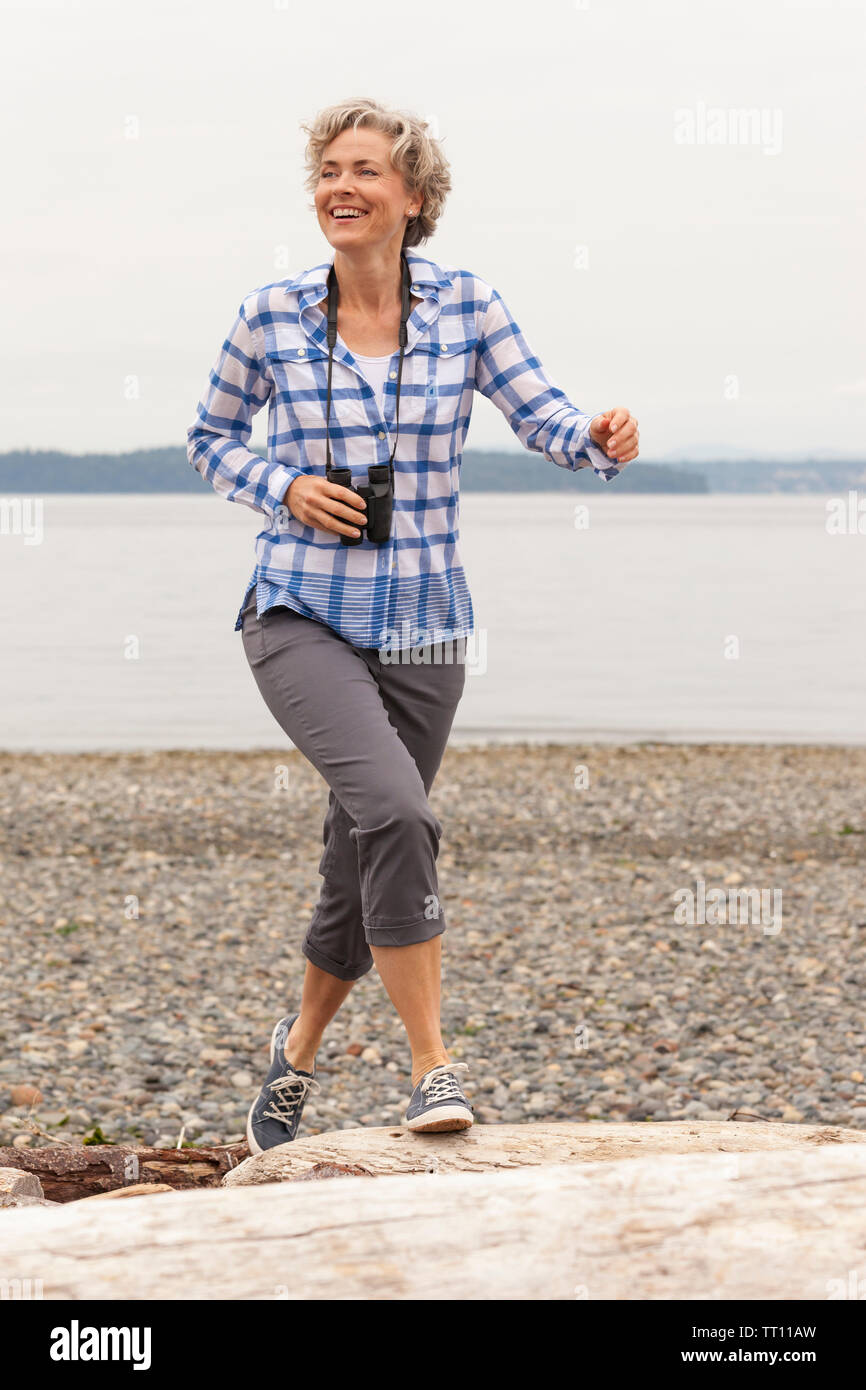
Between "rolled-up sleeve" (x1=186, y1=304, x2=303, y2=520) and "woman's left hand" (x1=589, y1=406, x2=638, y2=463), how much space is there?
0.82 m

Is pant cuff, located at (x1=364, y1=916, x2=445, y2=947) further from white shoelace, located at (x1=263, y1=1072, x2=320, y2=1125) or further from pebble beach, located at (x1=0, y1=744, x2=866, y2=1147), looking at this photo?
pebble beach, located at (x1=0, y1=744, x2=866, y2=1147)

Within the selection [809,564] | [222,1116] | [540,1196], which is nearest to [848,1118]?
[222,1116]

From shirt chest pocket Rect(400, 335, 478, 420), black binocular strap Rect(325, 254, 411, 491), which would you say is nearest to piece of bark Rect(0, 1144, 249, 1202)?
black binocular strap Rect(325, 254, 411, 491)

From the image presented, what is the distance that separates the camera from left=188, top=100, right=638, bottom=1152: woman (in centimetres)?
380

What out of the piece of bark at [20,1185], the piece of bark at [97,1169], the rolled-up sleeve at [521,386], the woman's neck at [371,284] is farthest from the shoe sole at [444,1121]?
the woman's neck at [371,284]

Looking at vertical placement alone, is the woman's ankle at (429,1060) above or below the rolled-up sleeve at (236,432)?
below

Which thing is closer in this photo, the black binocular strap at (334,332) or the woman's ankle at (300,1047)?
the black binocular strap at (334,332)

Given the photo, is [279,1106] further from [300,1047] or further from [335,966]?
[335,966]

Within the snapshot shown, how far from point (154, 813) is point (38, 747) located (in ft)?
27.5

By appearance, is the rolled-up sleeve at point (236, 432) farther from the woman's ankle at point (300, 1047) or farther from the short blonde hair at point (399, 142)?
the woman's ankle at point (300, 1047)

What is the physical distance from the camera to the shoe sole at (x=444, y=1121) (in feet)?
13.2

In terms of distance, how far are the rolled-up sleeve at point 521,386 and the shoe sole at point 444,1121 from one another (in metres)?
1.81

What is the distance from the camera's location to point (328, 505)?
373 cm
